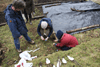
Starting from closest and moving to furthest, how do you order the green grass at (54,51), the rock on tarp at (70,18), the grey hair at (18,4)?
1. the grey hair at (18,4)
2. the green grass at (54,51)
3. the rock on tarp at (70,18)

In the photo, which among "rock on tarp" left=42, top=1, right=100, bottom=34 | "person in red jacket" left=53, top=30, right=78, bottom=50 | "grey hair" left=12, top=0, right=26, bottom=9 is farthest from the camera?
"rock on tarp" left=42, top=1, right=100, bottom=34

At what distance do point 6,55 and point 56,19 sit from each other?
147 inches

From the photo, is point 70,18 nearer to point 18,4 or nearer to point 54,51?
point 54,51

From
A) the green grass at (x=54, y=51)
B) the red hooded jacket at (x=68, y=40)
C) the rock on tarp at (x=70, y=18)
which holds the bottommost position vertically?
the green grass at (x=54, y=51)

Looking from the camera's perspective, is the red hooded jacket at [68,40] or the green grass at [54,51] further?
the red hooded jacket at [68,40]

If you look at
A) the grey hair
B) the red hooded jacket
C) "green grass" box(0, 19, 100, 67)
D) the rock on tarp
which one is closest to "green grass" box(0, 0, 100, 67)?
"green grass" box(0, 19, 100, 67)

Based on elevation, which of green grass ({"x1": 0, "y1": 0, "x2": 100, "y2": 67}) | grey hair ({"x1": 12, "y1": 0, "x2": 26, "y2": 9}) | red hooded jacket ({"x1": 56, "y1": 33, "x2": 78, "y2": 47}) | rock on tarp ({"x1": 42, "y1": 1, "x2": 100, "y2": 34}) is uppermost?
grey hair ({"x1": 12, "y1": 0, "x2": 26, "y2": 9})

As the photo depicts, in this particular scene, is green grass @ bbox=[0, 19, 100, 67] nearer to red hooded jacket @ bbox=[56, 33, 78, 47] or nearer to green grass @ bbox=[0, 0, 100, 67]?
green grass @ bbox=[0, 0, 100, 67]

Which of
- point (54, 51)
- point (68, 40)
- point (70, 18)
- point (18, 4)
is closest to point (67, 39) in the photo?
point (68, 40)

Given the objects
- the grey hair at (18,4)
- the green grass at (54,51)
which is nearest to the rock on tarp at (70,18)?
the green grass at (54,51)

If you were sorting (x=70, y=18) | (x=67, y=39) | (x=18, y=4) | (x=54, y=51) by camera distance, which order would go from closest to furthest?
(x=18, y=4) → (x=67, y=39) → (x=54, y=51) → (x=70, y=18)

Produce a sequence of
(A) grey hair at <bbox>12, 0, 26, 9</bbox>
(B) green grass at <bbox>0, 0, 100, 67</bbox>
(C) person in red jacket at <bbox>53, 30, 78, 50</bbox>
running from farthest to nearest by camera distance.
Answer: (C) person in red jacket at <bbox>53, 30, 78, 50</bbox> < (B) green grass at <bbox>0, 0, 100, 67</bbox> < (A) grey hair at <bbox>12, 0, 26, 9</bbox>

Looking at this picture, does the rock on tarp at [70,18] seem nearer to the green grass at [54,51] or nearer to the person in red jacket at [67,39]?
the green grass at [54,51]

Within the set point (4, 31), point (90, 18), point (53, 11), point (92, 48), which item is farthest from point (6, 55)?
point (90, 18)
